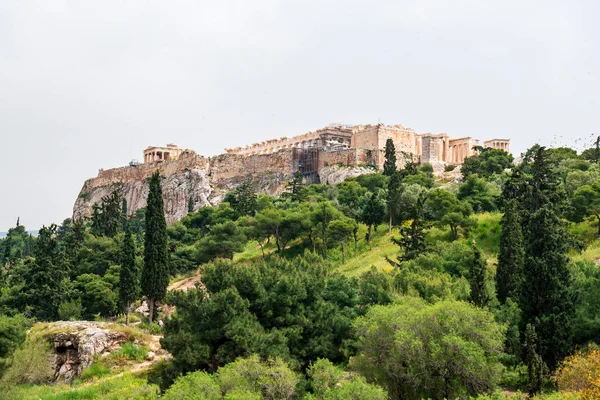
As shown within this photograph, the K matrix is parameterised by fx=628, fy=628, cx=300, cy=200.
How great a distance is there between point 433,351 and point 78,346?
1563 cm

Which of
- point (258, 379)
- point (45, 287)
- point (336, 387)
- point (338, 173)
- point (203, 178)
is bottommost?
point (45, 287)

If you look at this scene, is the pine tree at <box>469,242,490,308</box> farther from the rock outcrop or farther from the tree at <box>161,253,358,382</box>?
the rock outcrop

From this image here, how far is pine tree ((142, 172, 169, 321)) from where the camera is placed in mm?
32188

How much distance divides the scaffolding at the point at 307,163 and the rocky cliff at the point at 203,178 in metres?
0.77

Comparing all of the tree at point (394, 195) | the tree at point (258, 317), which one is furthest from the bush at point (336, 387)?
the tree at point (394, 195)

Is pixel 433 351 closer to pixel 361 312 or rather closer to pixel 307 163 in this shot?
pixel 361 312

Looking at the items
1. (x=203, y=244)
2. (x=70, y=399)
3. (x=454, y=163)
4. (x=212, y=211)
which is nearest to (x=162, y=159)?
(x=212, y=211)

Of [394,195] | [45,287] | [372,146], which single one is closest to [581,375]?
[394,195]

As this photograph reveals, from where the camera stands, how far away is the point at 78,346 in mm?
26406

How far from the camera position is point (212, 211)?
58344 millimetres

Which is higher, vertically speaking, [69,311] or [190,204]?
[190,204]

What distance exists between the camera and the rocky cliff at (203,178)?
232ft

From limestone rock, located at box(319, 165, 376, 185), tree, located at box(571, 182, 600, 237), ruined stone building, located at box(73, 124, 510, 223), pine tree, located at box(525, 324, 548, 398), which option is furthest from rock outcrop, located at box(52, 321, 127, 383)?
Answer: ruined stone building, located at box(73, 124, 510, 223)

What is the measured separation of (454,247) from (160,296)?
15.1 meters
